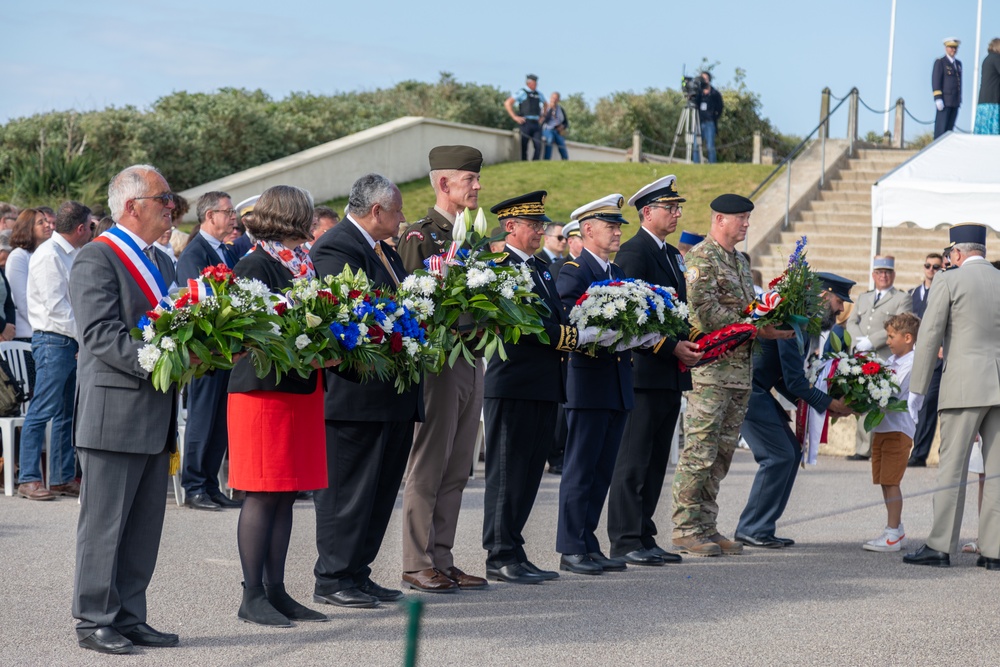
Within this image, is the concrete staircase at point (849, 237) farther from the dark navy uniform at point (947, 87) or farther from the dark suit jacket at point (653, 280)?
the dark suit jacket at point (653, 280)

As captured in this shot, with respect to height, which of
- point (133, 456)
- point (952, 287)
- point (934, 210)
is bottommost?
point (133, 456)

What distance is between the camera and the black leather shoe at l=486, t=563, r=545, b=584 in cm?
732

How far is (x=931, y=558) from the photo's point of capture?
832cm

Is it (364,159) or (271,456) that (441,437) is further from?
(364,159)

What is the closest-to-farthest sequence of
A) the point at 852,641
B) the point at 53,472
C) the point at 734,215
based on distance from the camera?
the point at 852,641 → the point at 734,215 → the point at 53,472

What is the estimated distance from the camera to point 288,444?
19.4ft

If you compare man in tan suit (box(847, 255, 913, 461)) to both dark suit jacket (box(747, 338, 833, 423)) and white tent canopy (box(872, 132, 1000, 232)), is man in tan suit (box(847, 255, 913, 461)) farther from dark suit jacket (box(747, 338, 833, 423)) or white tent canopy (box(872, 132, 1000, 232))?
dark suit jacket (box(747, 338, 833, 423))

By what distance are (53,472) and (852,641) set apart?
6.48 metres

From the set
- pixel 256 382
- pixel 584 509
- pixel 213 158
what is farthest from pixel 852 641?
pixel 213 158

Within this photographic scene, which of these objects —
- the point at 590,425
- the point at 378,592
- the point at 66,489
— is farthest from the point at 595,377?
the point at 66,489

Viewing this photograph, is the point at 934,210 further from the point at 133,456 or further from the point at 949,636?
the point at 133,456

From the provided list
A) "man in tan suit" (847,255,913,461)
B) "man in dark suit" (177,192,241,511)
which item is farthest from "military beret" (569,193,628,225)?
"man in tan suit" (847,255,913,461)

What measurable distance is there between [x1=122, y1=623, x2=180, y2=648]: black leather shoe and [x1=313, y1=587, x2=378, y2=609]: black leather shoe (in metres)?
1.01

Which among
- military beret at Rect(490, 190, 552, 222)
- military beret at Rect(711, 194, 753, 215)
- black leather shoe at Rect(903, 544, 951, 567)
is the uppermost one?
military beret at Rect(711, 194, 753, 215)
